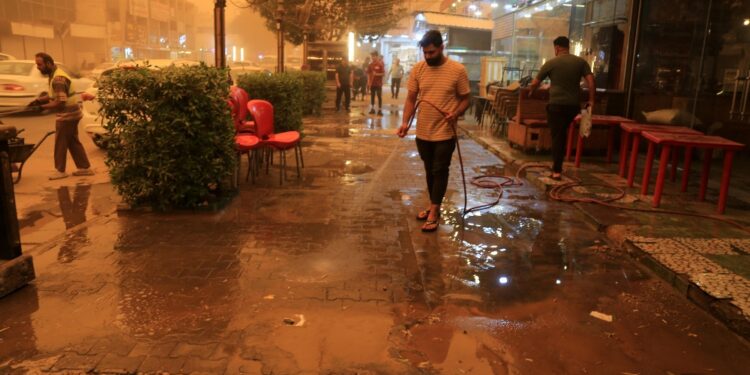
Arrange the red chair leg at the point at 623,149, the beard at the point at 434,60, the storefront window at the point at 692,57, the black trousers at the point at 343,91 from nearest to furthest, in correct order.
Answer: the beard at the point at 434,60, the red chair leg at the point at 623,149, the storefront window at the point at 692,57, the black trousers at the point at 343,91

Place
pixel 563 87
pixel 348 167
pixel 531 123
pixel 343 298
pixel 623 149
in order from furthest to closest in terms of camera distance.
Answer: pixel 531 123 < pixel 348 167 < pixel 623 149 < pixel 563 87 < pixel 343 298

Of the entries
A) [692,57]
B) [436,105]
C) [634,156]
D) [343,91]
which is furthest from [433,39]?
[343,91]

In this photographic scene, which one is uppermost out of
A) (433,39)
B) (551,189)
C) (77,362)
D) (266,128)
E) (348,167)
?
(433,39)

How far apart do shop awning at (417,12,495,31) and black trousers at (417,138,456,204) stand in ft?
66.9

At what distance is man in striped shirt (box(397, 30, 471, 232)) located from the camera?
561cm

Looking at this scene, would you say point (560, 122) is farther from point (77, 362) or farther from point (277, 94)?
point (77, 362)

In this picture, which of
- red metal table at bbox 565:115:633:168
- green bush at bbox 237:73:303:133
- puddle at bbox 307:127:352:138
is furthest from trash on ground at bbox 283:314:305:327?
puddle at bbox 307:127:352:138

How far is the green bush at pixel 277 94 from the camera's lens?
407 inches

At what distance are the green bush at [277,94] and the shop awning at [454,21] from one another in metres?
15.8

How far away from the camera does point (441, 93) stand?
5645 mm

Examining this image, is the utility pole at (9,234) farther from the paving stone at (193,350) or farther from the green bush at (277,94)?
the green bush at (277,94)

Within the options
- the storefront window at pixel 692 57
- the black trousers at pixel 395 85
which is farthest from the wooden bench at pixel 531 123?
the black trousers at pixel 395 85

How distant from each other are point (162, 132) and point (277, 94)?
452 cm

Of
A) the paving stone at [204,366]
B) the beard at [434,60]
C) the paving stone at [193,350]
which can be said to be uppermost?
the beard at [434,60]
